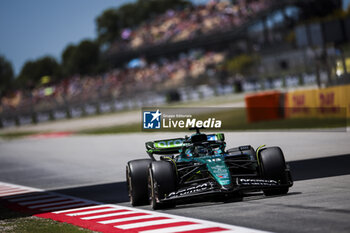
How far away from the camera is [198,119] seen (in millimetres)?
10188

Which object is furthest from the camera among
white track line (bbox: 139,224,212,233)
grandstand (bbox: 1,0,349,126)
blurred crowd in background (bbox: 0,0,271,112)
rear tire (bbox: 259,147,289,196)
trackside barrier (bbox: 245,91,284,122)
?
blurred crowd in background (bbox: 0,0,271,112)

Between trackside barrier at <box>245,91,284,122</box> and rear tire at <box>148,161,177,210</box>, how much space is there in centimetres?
1843

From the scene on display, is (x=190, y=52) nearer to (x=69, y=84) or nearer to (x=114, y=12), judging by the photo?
(x=69, y=84)

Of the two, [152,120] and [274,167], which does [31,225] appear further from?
[274,167]

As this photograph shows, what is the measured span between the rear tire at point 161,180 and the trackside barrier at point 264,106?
1843 centimetres

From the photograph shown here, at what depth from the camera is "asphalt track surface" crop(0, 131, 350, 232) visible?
23.8ft

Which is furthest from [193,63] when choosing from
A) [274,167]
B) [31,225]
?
[31,225]

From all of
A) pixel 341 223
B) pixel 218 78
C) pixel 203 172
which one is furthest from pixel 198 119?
pixel 218 78

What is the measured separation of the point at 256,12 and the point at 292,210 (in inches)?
2357

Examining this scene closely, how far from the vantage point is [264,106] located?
2764cm

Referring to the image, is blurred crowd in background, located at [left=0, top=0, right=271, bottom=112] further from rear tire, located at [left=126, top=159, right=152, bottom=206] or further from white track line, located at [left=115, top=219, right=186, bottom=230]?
white track line, located at [left=115, top=219, right=186, bottom=230]

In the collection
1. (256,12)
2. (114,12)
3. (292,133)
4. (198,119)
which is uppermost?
→ (114,12)

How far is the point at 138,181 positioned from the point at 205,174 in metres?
1.18

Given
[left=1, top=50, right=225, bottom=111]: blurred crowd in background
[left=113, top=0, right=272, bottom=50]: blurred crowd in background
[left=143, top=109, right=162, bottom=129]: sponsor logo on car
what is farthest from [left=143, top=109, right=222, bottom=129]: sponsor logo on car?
[left=113, top=0, right=272, bottom=50]: blurred crowd in background
